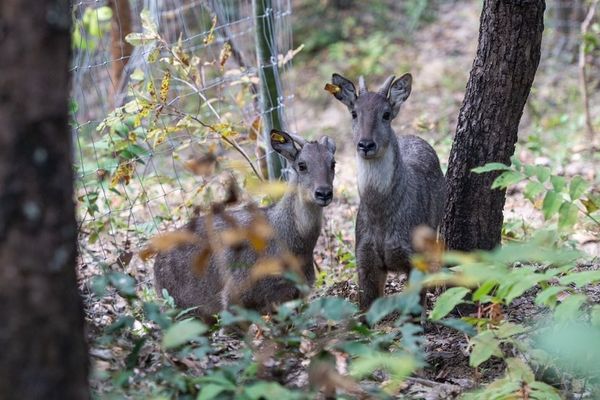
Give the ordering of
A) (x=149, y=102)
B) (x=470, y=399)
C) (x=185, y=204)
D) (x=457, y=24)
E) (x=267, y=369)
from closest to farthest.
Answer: (x=267, y=369)
(x=470, y=399)
(x=149, y=102)
(x=185, y=204)
(x=457, y=24)

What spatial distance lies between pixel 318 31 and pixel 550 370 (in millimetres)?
12262

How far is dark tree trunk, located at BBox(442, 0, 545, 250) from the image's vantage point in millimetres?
6105

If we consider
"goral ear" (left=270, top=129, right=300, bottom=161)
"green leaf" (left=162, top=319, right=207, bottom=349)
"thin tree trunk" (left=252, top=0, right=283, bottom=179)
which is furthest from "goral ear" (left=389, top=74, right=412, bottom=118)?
"green leaf" (left=162, top=319, right=207, bottom=349)

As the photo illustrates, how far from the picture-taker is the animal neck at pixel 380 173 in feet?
20.6

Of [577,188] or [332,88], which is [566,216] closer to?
A: [577,188]

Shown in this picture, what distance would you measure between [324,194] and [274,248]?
0.61m

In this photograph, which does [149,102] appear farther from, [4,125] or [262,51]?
[4,125]

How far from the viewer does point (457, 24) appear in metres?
16.5

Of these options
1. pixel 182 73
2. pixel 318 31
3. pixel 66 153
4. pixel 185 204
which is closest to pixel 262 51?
pixel 182 73

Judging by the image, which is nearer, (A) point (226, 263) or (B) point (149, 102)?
(A) point (226, 263)

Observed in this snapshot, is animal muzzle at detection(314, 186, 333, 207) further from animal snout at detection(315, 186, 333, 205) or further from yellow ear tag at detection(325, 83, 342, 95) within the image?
yellow ear tag at detection(325, 83, 342, 95)

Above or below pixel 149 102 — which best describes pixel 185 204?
below

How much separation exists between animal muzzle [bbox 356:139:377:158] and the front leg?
647 mm

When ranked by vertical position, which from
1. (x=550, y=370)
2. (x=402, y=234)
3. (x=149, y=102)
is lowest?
(x=550, y=370)
